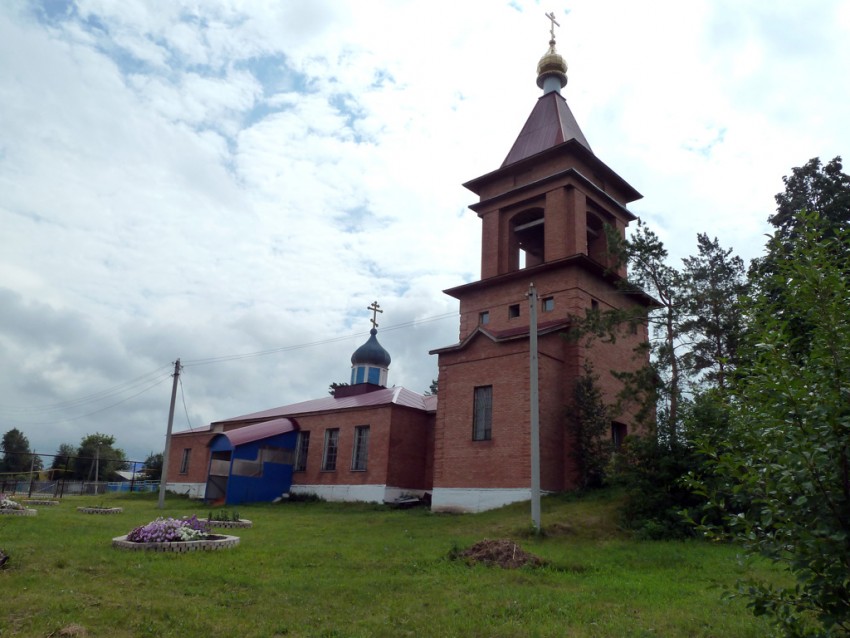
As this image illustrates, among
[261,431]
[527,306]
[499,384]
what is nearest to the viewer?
[499,384]

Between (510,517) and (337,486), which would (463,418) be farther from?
(337,486)

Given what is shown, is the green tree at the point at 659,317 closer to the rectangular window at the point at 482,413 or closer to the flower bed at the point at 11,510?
the rectangular window at the point at 482,413

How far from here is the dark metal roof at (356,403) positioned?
93.3ft

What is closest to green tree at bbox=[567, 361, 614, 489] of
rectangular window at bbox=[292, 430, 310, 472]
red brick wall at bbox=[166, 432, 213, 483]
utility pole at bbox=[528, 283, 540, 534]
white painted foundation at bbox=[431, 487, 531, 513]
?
white painted foundation at bbox=[431, 487, 531, 513]

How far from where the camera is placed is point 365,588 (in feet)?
29.0

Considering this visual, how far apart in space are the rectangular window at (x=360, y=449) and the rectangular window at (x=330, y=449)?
1.28m

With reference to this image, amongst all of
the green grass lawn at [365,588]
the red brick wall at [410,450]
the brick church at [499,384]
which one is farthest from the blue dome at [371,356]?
the green grass lawn at [365,588]

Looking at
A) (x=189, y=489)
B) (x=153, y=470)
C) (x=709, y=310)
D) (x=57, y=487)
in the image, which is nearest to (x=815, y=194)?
(x=709, y=310)

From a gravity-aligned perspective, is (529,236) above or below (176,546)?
above

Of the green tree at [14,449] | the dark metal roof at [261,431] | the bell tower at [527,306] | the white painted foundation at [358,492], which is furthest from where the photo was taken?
the green tree at [14,449]

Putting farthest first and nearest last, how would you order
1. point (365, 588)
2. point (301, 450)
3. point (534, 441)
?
point (301, 450), point (534, 441), point (365, 588)

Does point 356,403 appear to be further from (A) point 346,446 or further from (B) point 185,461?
(B) point 185,461

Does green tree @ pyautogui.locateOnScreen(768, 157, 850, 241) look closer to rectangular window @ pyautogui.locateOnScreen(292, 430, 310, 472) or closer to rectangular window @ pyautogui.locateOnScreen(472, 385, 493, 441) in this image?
rectangular window @ pyautogui.locateOnScreen(472, 385, 493, 441)

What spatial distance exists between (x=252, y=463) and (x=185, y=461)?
9.08 metres
